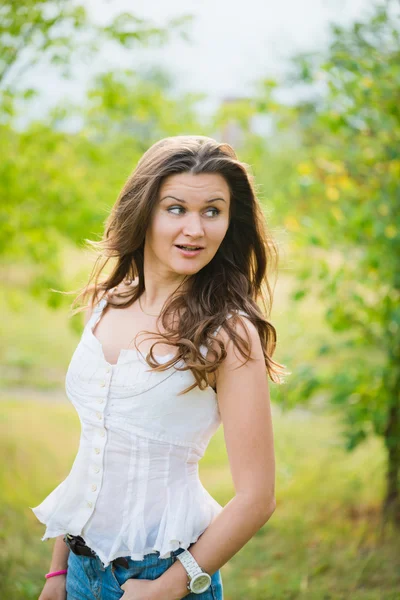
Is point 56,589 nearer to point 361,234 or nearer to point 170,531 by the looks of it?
point 170,531

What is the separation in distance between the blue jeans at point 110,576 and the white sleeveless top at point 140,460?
0.11 feet

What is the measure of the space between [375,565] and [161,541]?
7.71 feet

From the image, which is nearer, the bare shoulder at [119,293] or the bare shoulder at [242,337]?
the bare shoulder at [242,337]

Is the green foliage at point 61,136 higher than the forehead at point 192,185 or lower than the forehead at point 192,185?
higher

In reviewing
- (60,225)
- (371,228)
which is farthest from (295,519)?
(60,225)

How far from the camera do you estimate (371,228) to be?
3.59 m

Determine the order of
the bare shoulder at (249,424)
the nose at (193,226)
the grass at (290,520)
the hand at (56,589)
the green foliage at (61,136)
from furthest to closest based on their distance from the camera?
the green foliage at (61,136), the grass at (290,520), the hand at (56,589), the nose at (193,226), the bare shoulder at (249,424)

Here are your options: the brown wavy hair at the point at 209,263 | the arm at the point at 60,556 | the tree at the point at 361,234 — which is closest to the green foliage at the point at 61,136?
the tree at the point at 361,234

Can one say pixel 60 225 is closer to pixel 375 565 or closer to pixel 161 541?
pixel 375 565

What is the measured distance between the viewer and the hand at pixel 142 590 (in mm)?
1563

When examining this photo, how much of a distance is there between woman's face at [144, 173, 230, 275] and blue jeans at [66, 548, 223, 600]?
703mm

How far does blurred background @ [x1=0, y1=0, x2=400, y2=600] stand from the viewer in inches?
141

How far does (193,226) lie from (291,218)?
2281 mm

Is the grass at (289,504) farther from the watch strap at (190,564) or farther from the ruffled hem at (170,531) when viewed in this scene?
the watch strap at (190,564)
